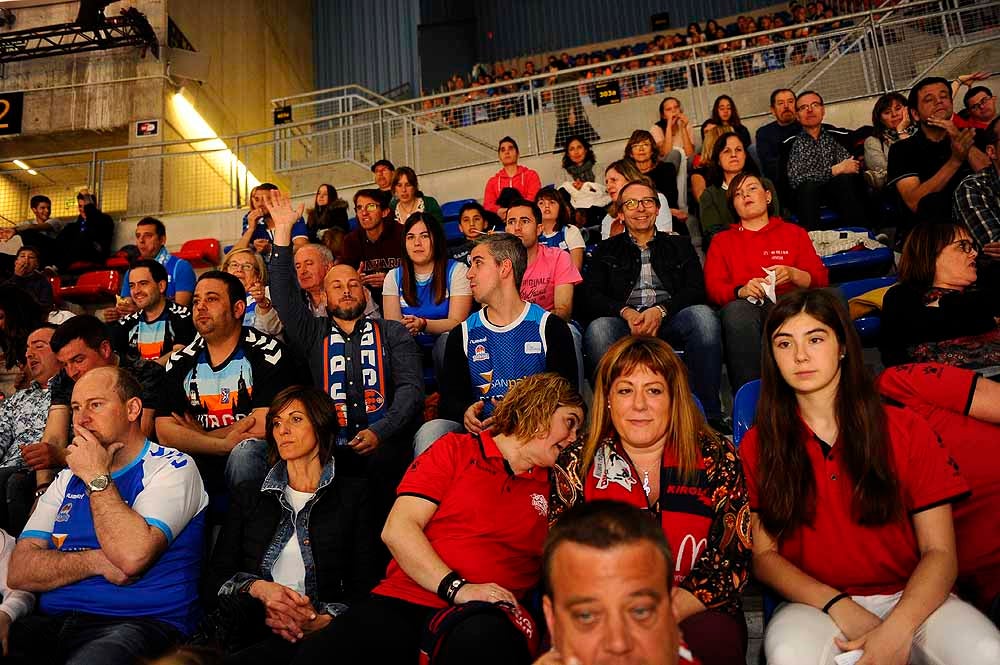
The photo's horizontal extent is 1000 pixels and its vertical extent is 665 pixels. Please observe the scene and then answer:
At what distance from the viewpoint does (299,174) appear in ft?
31.1

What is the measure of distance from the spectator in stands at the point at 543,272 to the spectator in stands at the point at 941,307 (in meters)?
1.50

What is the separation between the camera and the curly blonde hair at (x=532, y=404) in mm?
2133

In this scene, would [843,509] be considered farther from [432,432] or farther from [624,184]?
[624,184]

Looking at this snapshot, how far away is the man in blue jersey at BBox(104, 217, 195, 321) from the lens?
4212mm

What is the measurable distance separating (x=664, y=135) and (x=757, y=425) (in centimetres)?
489

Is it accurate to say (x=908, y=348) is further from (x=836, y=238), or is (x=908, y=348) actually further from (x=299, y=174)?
(x=299, y=174)

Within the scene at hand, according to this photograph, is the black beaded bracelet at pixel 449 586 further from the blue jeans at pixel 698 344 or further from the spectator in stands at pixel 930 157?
the spectator in stands at pixel 930 157

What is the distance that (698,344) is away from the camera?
3.01 m

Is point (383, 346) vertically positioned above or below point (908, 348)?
above

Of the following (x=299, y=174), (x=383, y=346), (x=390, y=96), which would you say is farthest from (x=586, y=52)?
(x=383, y=346)

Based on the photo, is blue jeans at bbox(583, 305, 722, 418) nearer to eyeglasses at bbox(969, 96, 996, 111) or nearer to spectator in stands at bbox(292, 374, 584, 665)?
spectator in stands at bbox(292, 374, 584, 665)

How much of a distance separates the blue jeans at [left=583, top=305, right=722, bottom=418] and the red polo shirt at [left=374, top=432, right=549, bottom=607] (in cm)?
94

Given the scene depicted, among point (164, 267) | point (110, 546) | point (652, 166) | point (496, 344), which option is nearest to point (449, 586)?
point (110, 546)

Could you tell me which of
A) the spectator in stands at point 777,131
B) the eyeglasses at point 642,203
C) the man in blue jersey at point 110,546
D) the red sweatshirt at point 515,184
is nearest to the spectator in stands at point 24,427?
the man in blue jersey at point 110,546
